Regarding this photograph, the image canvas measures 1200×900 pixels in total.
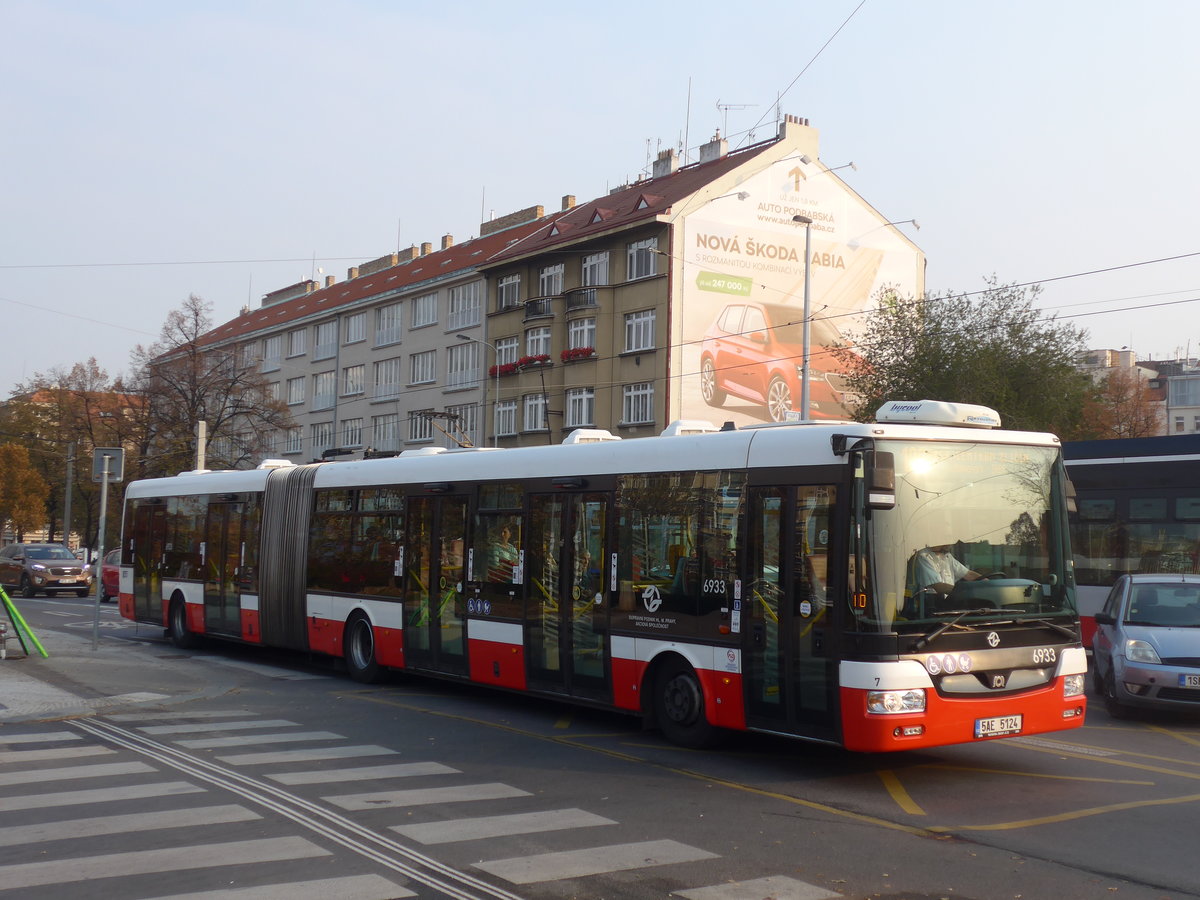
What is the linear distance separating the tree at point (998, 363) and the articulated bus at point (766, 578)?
19.7 metres

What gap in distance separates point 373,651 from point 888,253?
133ft

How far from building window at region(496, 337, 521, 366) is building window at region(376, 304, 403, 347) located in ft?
36.5

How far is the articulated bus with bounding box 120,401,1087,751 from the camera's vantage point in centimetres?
941

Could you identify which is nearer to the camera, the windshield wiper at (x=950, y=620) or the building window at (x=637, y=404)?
the windshield wiper at (x=950, y=620)

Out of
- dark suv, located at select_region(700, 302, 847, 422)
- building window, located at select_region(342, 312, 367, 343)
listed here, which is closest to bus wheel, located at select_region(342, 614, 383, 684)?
dark suv, located at select_region(700, 302, 847, 422)

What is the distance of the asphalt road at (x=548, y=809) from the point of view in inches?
264

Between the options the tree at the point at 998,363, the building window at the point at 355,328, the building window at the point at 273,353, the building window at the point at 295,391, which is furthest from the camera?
the building window at the point at 273,353

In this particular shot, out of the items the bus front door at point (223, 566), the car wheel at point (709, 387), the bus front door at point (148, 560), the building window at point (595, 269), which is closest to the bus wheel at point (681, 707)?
the bus front door at point (223, 566)

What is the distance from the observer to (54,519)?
3031 inches

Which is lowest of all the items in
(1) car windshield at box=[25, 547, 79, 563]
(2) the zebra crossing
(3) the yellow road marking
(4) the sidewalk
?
(4) the sidewalk

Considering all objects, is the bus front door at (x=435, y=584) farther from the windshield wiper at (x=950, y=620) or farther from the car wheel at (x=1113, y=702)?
the car wheel at (x=1113, y=702)

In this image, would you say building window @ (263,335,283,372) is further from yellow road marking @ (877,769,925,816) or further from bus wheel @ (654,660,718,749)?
yellow road marking @ (877,769,925,816)

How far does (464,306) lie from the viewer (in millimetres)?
58094

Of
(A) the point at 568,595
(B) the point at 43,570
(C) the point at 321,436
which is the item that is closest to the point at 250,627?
(A) the point at 568,595
